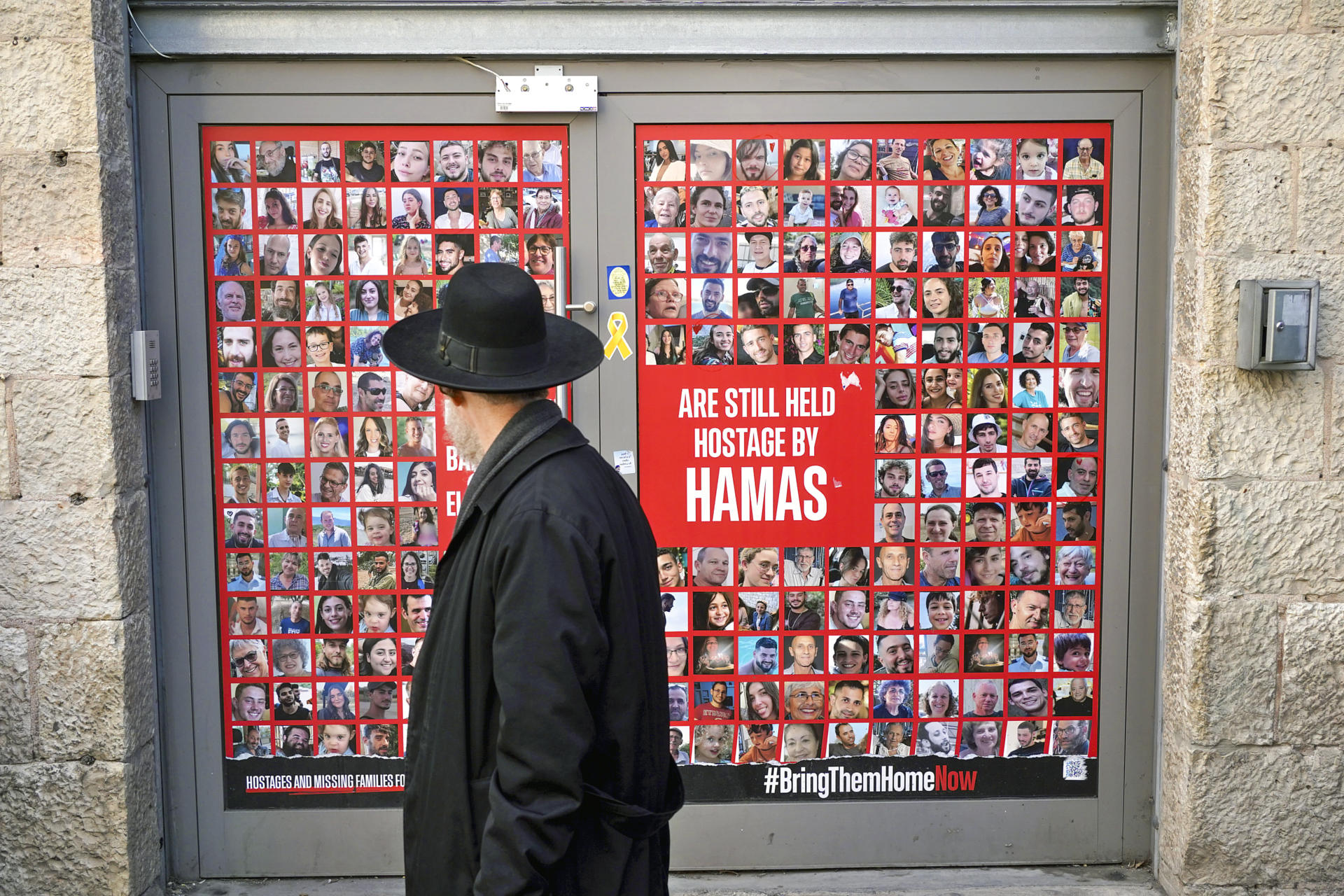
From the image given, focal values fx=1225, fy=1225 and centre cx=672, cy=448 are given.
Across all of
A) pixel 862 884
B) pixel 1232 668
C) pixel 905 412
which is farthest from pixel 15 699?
pixel 1232 668

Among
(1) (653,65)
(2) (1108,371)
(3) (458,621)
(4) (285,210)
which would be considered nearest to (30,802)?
(4) (285,210)

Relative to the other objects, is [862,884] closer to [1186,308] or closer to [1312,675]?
[1312,675]

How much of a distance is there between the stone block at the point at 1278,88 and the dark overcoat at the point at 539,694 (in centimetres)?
252

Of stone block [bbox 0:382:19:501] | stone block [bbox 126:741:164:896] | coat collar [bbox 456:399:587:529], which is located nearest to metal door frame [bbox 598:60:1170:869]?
coat collar [bbox 456:399:587:529]

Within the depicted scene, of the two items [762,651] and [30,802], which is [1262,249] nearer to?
[762,651]

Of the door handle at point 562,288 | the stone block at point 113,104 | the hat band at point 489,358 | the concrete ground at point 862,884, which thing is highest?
the stone block at point 113,104

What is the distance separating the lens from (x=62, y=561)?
3.79 m

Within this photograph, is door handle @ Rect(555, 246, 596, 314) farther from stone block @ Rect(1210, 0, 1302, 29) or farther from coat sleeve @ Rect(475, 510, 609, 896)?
stone block @ Rect(1210, 0, 1302, 29)

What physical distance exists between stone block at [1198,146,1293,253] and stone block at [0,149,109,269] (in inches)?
135

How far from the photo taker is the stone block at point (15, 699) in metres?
3.79

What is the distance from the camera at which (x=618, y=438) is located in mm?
4172

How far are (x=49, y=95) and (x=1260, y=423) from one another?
387 cm

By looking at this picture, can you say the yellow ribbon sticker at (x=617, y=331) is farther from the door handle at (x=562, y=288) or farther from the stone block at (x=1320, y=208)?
the stone block at (x=1320, y=208)

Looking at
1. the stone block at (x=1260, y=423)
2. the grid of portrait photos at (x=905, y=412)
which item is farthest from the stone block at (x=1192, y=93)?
the stone block at (x=1260, y=423)
